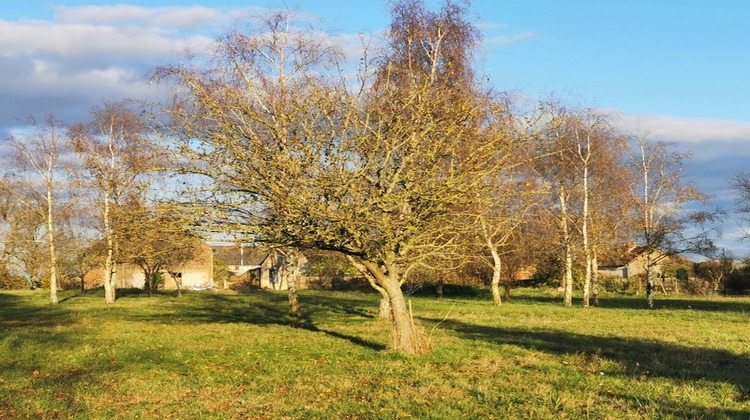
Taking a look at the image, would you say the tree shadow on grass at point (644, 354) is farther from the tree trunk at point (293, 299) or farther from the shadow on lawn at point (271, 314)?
the tree trunk at point (293, 299)

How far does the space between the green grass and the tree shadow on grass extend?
0.13 feet

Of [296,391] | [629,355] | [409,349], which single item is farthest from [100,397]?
[629,355]

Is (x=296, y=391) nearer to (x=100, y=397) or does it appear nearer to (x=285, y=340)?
(x=100, y=397)

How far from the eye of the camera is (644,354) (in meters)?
15.0

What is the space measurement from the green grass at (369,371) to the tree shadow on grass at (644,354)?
0.04 m

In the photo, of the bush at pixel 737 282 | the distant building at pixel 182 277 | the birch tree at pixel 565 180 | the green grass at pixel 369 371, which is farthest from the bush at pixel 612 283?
the distant building at pixel 182 277

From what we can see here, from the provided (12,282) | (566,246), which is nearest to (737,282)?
(566,246)

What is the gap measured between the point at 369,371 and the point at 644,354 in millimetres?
6391

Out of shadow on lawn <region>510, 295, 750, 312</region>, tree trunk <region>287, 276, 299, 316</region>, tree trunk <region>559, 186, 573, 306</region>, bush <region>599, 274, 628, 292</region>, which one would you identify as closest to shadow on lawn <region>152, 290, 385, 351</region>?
tree trunk <region>287, 276, 299, 316</region>

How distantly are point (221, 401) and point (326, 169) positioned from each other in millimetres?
5123

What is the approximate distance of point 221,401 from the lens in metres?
9.99

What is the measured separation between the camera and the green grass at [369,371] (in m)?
9.25

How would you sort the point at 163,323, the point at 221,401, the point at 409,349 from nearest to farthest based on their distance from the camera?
the point at 221,401 → the point at 409,349 → the point at 163,323

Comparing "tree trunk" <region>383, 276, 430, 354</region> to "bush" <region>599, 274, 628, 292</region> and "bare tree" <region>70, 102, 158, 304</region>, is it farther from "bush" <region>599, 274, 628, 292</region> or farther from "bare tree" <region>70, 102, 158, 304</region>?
"bush" <region>599, 274, 628, 292</region>
